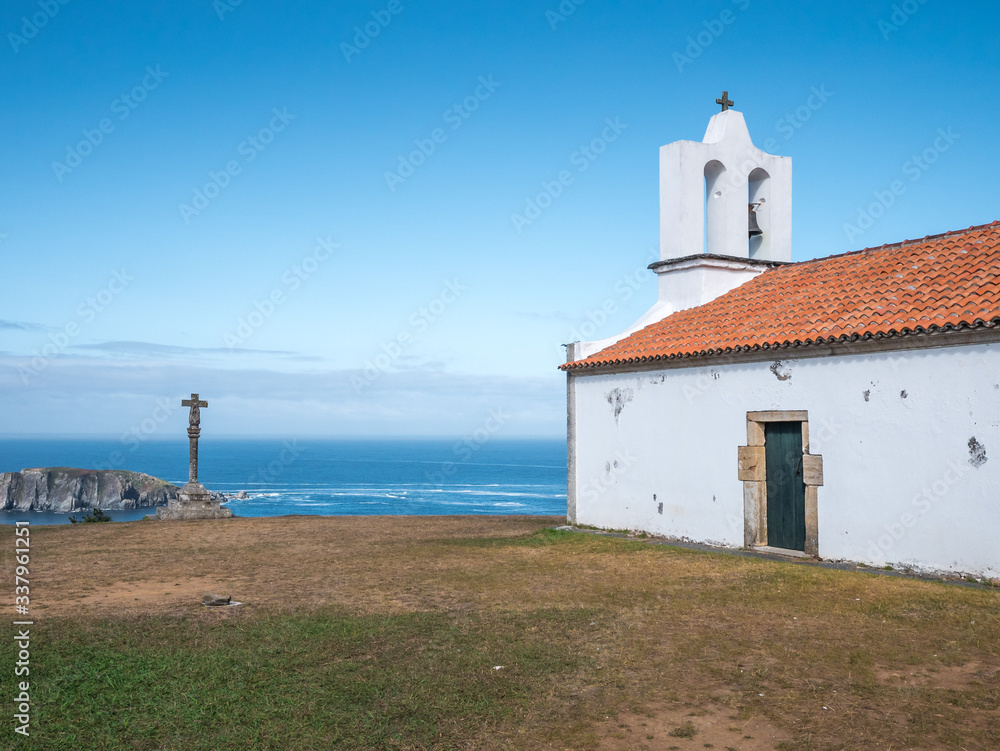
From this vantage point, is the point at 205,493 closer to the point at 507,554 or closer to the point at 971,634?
the point at 507,554

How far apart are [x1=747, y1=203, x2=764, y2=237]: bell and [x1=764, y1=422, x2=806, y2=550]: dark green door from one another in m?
6.40

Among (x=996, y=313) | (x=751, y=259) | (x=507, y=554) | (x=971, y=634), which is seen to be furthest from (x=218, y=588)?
(x=751, y=259)

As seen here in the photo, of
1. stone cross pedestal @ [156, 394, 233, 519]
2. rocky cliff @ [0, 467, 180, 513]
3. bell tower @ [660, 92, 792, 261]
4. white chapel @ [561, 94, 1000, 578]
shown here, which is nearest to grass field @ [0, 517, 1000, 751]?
white chapel @ [561, 94, 1000, 578]

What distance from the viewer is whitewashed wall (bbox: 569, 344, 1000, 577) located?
1002 cm

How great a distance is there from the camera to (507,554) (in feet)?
41.0

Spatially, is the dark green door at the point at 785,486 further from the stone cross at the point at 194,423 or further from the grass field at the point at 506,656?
the stone cross at the point at 194,423

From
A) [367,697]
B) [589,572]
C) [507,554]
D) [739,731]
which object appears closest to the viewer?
[739,731]

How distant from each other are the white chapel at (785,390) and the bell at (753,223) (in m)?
0.07

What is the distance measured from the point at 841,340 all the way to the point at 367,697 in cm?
842

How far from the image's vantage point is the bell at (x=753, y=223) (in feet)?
57.3

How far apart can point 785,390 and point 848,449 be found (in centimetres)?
130
